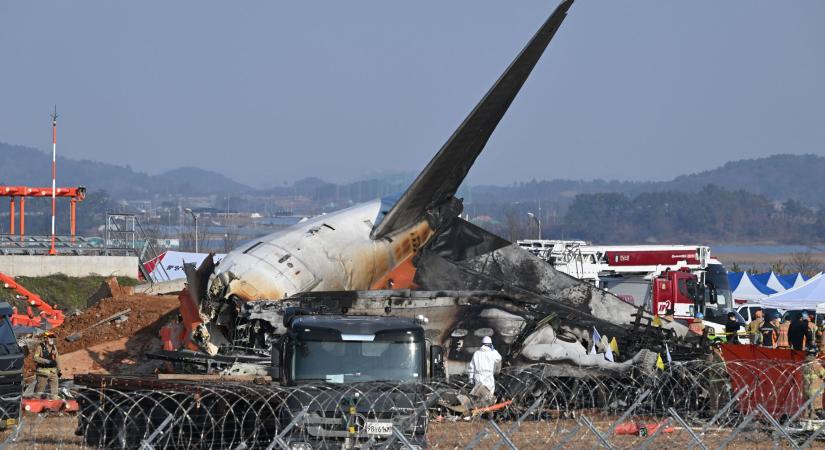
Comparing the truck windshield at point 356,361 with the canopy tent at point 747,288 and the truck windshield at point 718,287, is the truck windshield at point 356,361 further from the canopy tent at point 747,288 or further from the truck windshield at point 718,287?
the canopy tent at point 747,288

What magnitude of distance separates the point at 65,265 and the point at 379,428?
41449 mm

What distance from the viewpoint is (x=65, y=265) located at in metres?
54.3

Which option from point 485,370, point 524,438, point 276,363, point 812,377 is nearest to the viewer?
point 524,438

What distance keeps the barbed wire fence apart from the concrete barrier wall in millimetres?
32924

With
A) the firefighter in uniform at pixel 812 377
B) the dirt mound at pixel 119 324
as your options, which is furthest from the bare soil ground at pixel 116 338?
the firefighter in uniform at pixel 812 377

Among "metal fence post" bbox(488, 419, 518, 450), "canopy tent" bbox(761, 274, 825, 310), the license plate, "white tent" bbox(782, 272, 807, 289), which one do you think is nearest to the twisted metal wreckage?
the license plate

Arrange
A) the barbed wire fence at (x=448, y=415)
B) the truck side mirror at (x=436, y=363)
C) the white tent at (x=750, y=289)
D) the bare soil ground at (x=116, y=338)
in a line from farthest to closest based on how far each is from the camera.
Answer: the white tent at (x=750, y=289) < the bare soil ground at (x=116, y=338) < the truck side mirror at (x=436, y=363) < the barbed wire fence at (x=448, y=415)

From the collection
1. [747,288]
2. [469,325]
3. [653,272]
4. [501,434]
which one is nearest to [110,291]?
[469,325]

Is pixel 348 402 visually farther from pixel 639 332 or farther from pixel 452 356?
pixel 639 332

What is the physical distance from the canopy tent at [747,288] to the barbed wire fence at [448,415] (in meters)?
35.5

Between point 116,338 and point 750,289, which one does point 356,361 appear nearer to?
point 116,338

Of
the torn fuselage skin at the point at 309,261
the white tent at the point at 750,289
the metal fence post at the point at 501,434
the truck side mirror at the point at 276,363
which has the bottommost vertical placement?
the white tent at the point at 750,289

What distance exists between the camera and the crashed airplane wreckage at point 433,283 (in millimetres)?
23859

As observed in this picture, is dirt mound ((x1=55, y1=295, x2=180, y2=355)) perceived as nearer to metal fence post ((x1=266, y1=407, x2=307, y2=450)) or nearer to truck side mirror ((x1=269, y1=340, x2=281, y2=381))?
truck side mirror ((x1=269, y1=340, x2=281, y2=381))
